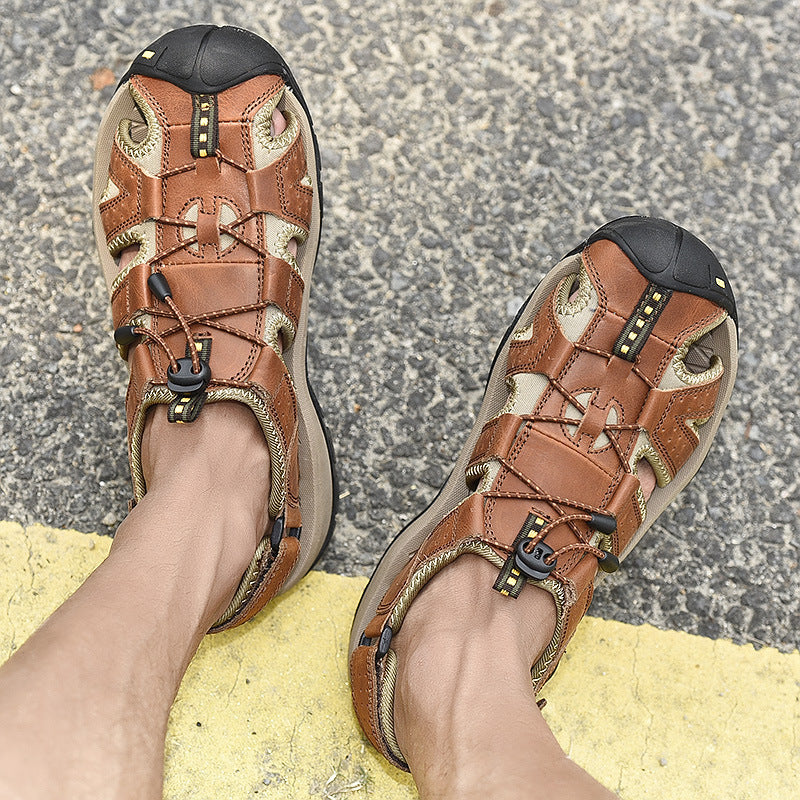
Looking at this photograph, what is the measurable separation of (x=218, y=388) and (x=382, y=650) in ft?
2.16

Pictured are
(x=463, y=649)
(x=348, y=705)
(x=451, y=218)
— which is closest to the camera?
(x=463, y=649)

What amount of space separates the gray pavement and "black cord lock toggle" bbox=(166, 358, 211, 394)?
0.40 m

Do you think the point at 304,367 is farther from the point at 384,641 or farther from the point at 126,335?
the point at 384,641

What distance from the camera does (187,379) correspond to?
5.44 feet

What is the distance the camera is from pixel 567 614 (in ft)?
5.51

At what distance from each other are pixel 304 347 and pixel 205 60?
72 centimetres

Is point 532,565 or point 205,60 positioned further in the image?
point 205,60

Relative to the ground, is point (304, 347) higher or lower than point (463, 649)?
higher

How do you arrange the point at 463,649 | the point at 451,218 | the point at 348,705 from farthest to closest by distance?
the point at 451,218 → the point at 348,705 → the point at 463,649

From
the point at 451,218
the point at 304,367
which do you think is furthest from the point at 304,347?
Result: the point at 451,218

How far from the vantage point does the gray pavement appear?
6.55 feet

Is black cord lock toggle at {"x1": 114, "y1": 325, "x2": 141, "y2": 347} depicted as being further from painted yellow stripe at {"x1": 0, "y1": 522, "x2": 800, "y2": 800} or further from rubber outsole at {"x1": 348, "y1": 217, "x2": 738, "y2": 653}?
rubber outsole at {"x1": 348, "y1": 217, "x2": 738, "y2": 653}

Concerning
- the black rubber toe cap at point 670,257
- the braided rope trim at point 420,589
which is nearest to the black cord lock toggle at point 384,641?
the braided rope trim at point 420,589

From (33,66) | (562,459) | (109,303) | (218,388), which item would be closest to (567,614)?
(562,459)
